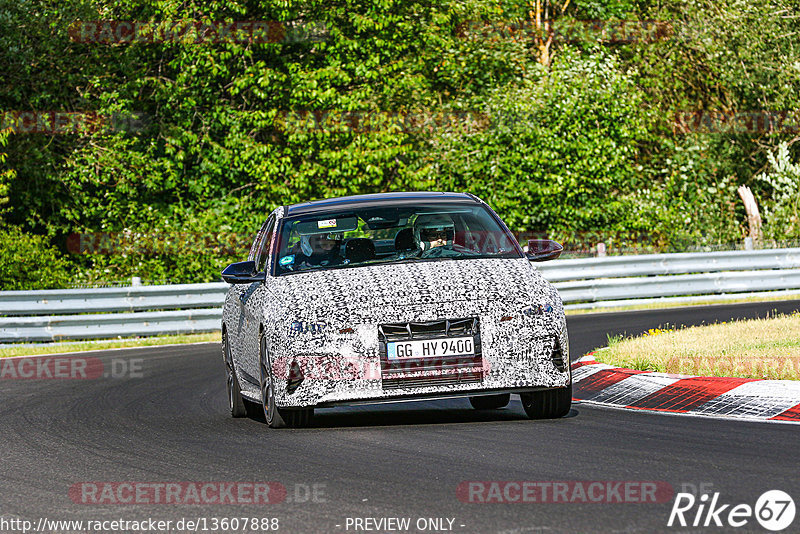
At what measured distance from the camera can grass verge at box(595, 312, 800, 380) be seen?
10.8 m

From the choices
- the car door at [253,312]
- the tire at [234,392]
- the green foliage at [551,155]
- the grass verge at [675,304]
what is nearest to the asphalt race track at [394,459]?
the tire at [234,392]

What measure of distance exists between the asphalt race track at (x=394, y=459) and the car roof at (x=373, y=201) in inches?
63.8

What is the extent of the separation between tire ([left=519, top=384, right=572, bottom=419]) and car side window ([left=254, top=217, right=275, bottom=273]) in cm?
256

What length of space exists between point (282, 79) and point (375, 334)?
22958 mm

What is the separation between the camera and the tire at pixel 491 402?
35.3ft

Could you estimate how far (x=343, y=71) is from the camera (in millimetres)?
31469

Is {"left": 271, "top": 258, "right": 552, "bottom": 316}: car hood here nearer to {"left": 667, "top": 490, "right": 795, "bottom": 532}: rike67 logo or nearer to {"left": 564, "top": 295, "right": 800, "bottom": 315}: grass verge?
{"left": 667, "top": 490, "right": 795, "bottom": 532}: rike67 logo

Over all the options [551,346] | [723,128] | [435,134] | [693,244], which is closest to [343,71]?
[435,134]

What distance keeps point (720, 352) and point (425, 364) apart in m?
4.44

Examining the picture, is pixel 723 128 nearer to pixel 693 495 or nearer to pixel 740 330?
pixel 740 330

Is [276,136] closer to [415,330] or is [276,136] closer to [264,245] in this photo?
[264,245]

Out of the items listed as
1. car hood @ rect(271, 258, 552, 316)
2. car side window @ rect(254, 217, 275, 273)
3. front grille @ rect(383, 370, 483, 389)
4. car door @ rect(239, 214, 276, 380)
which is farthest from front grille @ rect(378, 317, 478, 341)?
car side window @ rect(254, 217, 275, 273)

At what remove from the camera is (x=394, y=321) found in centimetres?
893

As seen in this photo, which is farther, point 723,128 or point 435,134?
point 723,128
